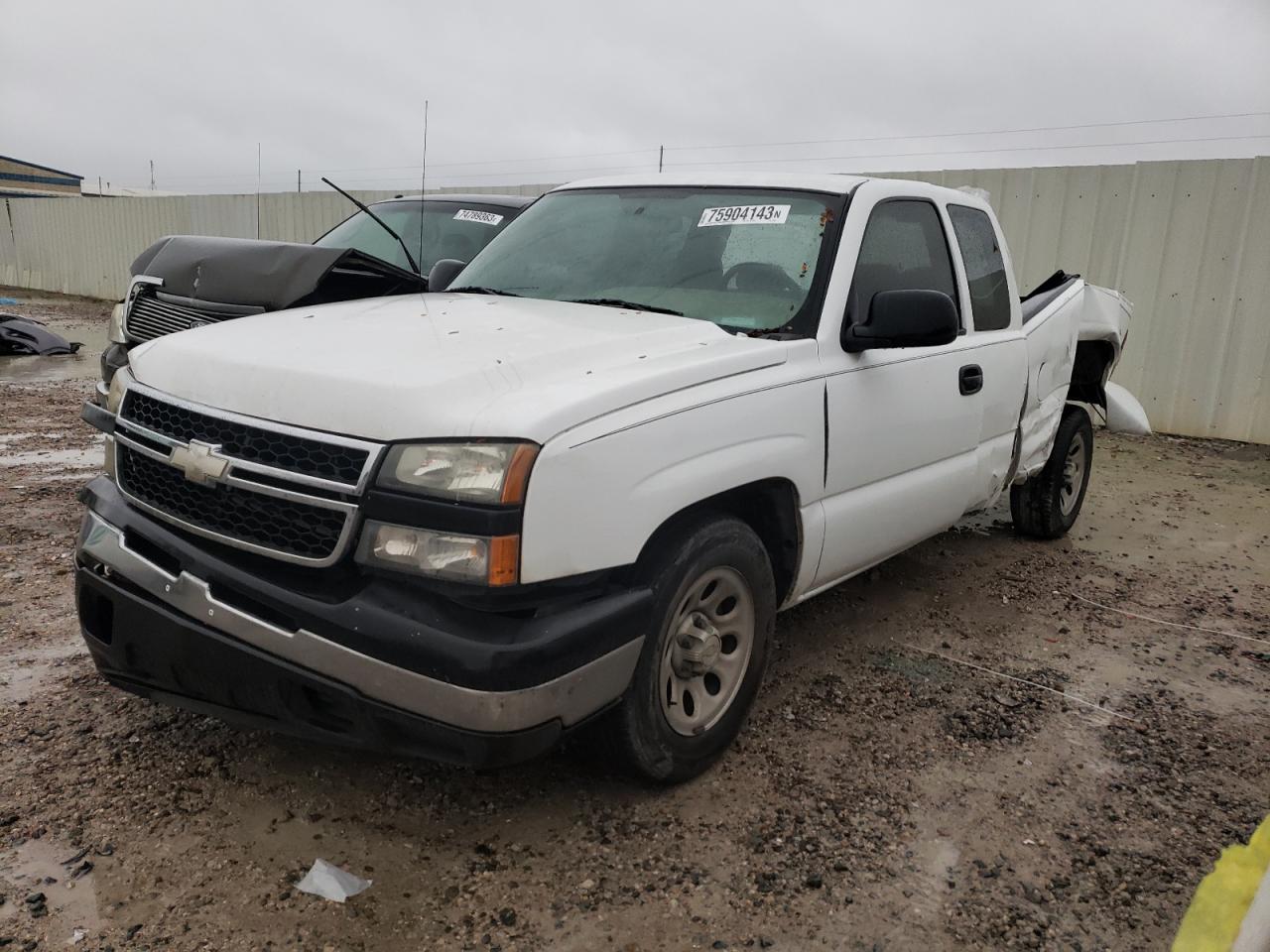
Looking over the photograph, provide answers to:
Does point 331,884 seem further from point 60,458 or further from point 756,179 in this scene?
point 60,458

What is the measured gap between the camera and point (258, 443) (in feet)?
8.09

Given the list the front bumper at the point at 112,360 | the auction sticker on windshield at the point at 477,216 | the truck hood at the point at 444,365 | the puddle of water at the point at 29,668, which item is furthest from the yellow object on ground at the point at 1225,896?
the auction sticker on windshield at the point at 477,216

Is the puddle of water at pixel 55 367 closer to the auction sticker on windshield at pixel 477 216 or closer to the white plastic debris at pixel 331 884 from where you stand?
the auction sticker on windshield at pixel 477 216

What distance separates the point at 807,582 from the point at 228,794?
1895 millimetres

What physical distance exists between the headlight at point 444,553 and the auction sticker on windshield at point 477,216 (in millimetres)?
4602

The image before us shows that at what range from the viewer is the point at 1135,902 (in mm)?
2541

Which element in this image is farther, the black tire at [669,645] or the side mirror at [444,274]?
the side mirror at [444,274]

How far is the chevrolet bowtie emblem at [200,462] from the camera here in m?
2.47

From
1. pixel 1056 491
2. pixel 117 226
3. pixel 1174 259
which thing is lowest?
pixel 1056 491

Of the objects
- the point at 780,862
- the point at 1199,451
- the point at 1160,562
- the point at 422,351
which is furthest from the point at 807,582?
the point at 1199,451

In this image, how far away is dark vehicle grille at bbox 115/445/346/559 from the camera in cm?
236

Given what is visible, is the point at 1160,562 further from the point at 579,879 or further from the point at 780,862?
the point at 579,879

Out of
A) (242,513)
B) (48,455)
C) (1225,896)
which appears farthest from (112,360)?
(1225,896)

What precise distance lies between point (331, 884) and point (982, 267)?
3596 millimetres
